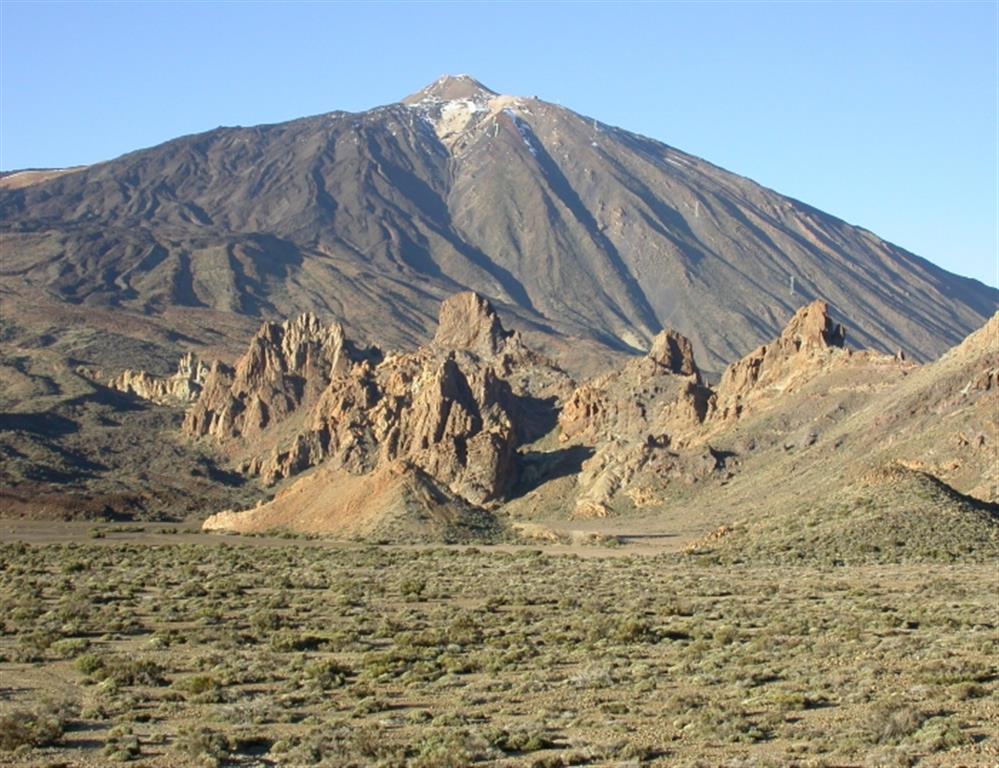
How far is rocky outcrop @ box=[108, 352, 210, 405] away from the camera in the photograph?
122938mm

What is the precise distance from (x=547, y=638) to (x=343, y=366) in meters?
83.4

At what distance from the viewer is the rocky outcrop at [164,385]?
123 meters

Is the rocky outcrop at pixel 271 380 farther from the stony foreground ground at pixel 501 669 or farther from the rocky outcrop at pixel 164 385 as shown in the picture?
the stony foreground ground at pixel 501 669

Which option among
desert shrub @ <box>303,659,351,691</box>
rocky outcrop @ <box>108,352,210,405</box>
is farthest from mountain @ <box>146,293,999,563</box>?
desert shrub @ <box>303,659,351,691</box>

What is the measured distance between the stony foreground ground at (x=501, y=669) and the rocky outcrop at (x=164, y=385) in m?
81.9

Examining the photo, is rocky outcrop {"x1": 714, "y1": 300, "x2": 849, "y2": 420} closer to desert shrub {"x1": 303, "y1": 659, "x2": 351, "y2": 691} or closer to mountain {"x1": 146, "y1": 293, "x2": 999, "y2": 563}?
mountain {"x1": 146, "y1": 293, "x2": 999, "y2": 563}

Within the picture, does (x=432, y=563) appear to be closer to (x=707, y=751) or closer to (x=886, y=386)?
(x=707, y=751)

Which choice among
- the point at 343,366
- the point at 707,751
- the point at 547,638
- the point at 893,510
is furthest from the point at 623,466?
the point at 707,751

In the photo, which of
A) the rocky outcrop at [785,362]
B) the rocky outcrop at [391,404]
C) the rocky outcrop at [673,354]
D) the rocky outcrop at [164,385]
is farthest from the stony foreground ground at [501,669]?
the rocky outcrop at [164,385]

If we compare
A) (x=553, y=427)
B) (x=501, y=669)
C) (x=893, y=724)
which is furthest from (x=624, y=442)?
(x=893, y=724)

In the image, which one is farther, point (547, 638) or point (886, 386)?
point (886, 386)

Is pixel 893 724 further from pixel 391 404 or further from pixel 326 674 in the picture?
pixel 391 404

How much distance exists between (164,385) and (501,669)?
104837 mm

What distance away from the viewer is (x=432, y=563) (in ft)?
157
